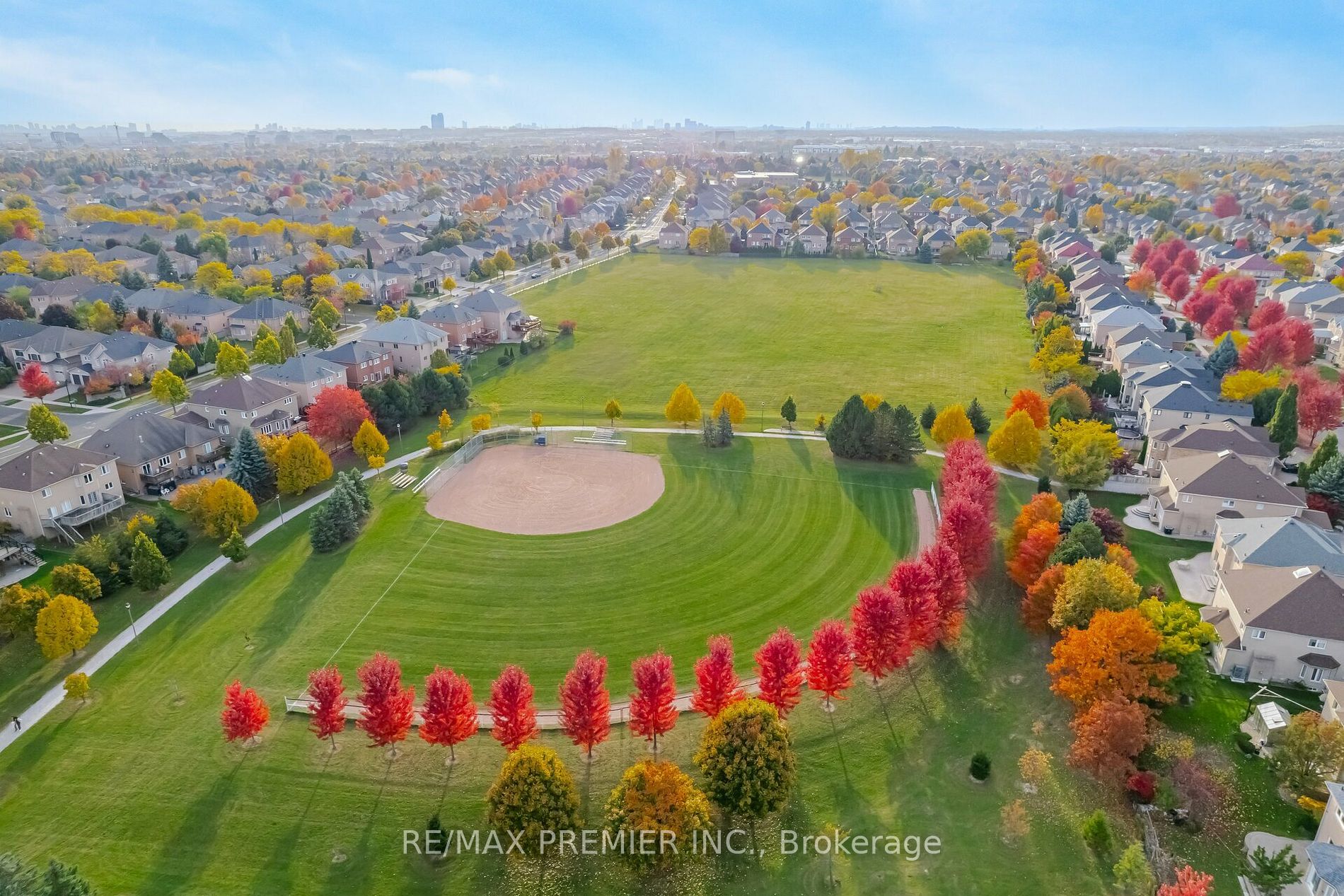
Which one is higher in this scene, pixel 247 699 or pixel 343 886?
pixel 247 699

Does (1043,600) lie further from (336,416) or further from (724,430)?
(336,416)

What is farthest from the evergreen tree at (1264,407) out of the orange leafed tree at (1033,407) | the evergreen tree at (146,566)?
the evergreen tree at (146,566)

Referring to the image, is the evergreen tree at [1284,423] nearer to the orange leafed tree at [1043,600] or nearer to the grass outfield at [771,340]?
the grass outfield at [771,340]

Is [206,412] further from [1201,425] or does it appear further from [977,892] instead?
[1201,425]

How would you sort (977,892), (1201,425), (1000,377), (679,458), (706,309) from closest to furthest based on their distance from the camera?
(977,892) → (1201,425) → (679,458) → (1000,377) → (706,309)

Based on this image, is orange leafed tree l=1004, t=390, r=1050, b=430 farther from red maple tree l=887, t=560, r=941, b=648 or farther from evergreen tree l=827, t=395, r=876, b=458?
red maple tree l=887, t=560, r=941, b=648

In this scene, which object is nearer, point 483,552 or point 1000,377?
point 483,552

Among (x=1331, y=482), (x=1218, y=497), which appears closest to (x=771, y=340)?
(x=1218, y=497)

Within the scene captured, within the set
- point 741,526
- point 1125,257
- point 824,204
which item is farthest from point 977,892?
point 824,204
